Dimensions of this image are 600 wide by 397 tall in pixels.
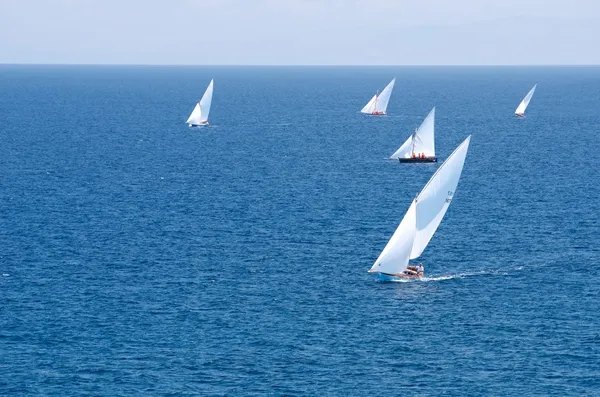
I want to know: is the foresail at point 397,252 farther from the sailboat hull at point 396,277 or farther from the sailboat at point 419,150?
the sailboat at point 419,150

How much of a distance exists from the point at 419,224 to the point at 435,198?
13.4 feet

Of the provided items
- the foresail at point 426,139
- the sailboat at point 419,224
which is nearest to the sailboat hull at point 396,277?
the sailboat at point 419,224

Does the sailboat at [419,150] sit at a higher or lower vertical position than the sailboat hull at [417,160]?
higher

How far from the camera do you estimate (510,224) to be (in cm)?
13800

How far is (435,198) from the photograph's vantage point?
11669cm

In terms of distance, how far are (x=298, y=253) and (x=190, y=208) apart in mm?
31263

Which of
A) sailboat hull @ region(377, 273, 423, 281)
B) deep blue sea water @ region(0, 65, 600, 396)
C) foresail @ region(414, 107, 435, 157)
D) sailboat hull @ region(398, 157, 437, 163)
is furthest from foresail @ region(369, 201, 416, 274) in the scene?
sailboat hull @ region(398, 157, 437, 163)

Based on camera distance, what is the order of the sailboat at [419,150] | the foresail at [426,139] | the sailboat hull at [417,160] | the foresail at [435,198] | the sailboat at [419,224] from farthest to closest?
1. the sailboat hull at [417,160]
2. the sailboat at [419,150]
3. the foresail at [426,139]
4. the foresail at [435,198]
5. the sailboat at [419,224]

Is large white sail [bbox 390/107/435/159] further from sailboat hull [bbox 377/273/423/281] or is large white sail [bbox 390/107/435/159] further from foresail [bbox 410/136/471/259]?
sailboat hull [bbox 377/273/423/281]

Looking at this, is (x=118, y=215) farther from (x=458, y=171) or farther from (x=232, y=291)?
(x=458, y=171)

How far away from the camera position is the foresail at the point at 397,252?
110 metres

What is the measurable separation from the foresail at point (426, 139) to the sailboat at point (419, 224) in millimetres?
76093

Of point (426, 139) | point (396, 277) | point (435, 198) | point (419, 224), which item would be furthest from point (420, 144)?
point (396, 277)

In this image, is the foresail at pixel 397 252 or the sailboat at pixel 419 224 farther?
the sailboat at pixel 419 224
